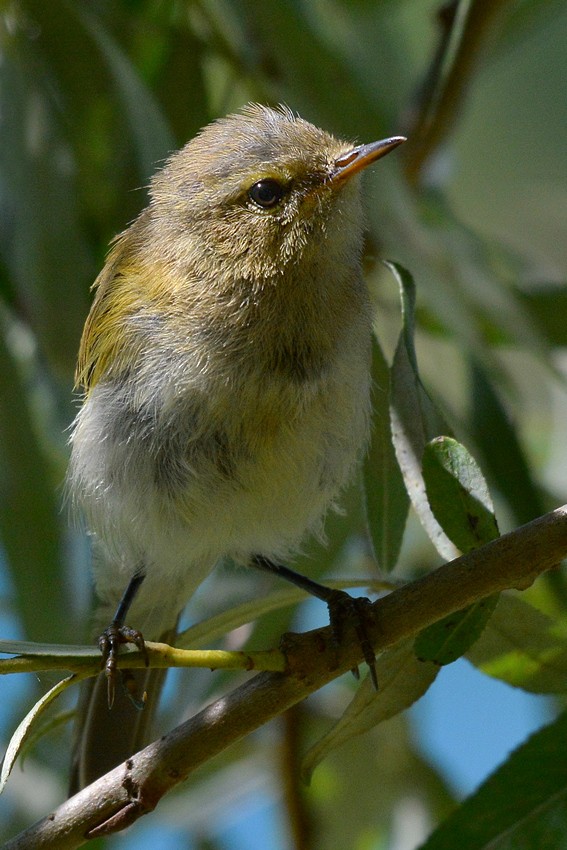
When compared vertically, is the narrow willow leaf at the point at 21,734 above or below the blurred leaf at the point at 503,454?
above

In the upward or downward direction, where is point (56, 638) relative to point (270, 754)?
→ upward

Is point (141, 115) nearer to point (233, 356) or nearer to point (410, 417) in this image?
point (233, 356)

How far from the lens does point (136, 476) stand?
1.84 m

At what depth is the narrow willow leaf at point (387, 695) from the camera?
4.78ft

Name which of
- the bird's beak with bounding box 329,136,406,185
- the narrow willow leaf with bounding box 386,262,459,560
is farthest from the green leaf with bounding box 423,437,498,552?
the bird's beak with bounding box 329,136,406,185

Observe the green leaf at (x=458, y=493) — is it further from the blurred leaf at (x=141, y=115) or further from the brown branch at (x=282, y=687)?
the blurred leaf at (x=141, y=115)

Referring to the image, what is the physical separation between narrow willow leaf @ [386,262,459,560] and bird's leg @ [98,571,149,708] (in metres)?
0.41

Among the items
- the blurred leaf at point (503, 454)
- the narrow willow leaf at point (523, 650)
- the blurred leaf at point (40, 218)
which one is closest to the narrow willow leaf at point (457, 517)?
the narrow willow leaf at point (523, 650)

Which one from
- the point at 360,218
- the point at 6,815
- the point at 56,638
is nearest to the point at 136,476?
the point at 56,638

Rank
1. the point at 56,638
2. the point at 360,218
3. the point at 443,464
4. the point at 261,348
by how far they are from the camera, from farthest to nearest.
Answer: the point at 56,638, the point at 360,218, the point at 261,348, the point at 443,464

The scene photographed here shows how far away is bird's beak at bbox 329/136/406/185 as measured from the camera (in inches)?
66.2

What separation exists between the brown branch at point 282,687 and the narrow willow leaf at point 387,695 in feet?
0.50

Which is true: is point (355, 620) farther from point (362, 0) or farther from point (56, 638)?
point (362, 0)

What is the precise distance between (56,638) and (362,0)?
1.75 m
